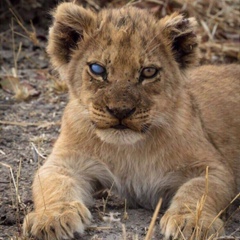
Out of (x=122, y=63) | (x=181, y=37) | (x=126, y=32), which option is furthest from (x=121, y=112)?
(x=181, y=37)

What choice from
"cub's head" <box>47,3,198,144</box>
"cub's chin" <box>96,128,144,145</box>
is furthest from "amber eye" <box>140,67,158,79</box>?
"cub's chin" <box>96,128,144,145</box>

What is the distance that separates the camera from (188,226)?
3920 millimetres

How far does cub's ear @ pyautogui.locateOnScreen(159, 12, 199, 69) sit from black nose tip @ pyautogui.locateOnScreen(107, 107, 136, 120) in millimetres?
725

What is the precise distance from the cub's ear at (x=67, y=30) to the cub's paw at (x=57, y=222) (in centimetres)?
105

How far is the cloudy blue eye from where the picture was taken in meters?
4.27

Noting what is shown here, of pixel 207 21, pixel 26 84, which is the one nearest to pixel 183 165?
pixel 26 84

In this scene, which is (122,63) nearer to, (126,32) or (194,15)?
(126,32)

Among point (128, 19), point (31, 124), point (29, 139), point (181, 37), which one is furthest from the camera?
point (31, 124)

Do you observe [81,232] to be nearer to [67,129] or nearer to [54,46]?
[67,129]

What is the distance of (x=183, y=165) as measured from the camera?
455 cm

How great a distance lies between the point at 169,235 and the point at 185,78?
1.14m

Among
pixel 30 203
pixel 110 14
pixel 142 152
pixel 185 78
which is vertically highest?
pixel 110 14

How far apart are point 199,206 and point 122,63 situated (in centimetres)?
89

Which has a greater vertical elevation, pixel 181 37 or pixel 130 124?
pixel 181 37
